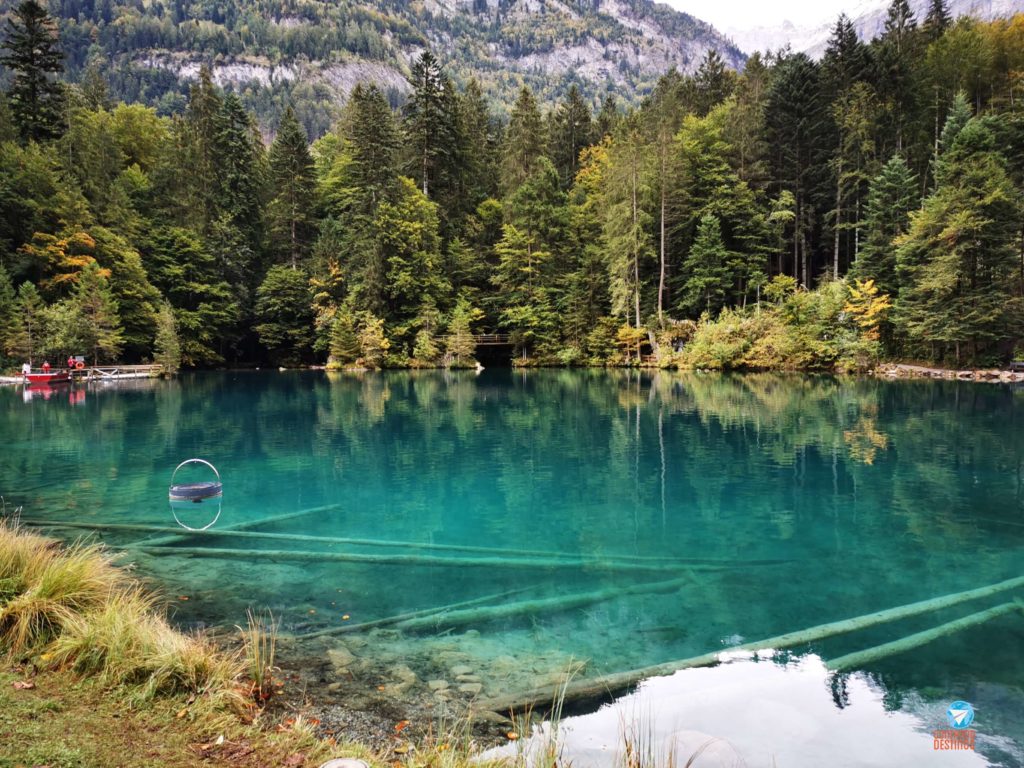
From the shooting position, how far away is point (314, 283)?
49.5 meters

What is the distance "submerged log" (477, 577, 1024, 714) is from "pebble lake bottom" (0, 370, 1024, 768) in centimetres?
11

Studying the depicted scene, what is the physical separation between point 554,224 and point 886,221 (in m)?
22.7

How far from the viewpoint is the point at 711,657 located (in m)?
5.37

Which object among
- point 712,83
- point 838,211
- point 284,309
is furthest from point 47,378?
point 712,83

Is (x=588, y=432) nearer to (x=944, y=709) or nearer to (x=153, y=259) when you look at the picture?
(x=944, y=709)

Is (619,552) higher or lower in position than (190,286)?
lower

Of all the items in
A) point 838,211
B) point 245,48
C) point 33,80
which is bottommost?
point 838,211

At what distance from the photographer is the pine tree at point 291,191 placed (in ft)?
170

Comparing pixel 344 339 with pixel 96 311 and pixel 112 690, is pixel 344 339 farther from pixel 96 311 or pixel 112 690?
pixel 112 690

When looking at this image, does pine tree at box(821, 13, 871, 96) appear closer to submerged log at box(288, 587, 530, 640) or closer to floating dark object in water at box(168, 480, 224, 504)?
floating dark object in water at box(168, 480, 224, 504)

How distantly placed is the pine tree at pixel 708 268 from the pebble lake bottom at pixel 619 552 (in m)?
22.5

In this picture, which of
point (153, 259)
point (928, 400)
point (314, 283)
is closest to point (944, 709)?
point (928, 400)

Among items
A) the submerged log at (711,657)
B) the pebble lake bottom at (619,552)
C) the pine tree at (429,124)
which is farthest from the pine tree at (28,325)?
the submerged log at (711,657)

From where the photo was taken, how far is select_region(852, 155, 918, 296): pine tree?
3538 centimetres
